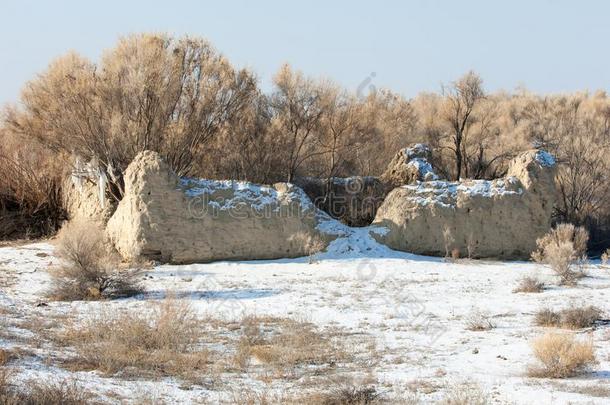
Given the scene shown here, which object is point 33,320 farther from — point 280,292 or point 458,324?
point 458,324

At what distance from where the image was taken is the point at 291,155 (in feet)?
68.3

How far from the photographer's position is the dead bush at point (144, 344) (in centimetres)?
795

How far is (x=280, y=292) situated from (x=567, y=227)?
321 inches

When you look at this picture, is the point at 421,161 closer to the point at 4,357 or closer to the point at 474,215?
the point at 474,215

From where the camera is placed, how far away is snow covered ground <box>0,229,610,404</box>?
24.0ft

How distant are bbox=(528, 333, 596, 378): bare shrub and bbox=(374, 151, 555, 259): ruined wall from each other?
9.57 m

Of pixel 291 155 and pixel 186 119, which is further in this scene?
pixel 291 155

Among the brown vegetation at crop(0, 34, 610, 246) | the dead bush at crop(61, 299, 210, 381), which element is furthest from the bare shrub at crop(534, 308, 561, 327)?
the brown vegetation at crop(0, 34, 610, 246)

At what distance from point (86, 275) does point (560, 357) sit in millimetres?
8162

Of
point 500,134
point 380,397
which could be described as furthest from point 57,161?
point 500,134

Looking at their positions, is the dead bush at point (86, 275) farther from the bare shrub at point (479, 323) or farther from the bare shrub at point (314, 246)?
the bare shrub at point (479, 323)

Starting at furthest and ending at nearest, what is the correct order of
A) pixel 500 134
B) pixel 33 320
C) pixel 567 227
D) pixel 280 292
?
pixel 500 134
pixel 567 227
pixel 280 292
pixel 33 320

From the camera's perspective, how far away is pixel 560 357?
306 inches

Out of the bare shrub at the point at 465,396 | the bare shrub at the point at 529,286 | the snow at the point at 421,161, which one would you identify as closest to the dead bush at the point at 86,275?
the bare shrub at the point at 529,286
